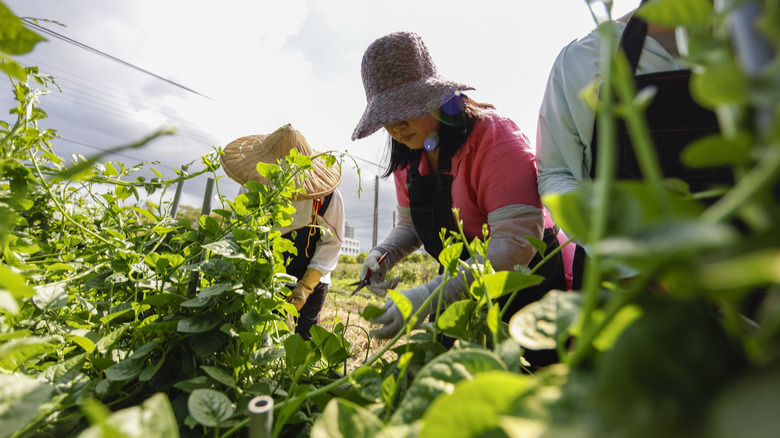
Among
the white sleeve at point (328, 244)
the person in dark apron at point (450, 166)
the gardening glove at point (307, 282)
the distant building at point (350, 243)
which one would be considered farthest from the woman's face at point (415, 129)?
the distant building at point (350, 243)

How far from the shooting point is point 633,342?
0.24 feet

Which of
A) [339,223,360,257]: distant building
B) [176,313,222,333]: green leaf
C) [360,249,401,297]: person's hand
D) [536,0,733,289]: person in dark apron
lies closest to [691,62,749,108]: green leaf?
[176,313,222,333]: green leaf

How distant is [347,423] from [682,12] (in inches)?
6.3

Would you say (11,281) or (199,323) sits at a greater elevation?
(11,281)

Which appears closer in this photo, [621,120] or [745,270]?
[745,270]

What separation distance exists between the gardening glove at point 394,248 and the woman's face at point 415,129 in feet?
0.88

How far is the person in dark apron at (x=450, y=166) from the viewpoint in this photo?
754mm

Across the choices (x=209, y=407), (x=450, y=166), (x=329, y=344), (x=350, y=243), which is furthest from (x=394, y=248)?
(x=350, y=243)

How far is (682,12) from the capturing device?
0.32 ft

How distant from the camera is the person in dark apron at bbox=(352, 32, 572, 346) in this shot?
0.75 metres

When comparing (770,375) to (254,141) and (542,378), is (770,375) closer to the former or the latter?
(542,378)

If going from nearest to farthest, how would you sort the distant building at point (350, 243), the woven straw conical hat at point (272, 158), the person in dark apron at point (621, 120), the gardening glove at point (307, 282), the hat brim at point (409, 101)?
the person in dark apron at point (621, 120) → the hat brim at point (409, 101) → the woven straw conical hat at point (272, 158) → the gardening glove at point (307, 282) → the distant building at point (350, 243)

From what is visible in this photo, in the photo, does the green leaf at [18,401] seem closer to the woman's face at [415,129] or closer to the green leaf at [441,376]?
the green leaf at [441,376]

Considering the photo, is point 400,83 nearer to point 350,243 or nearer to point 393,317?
point 393,317
